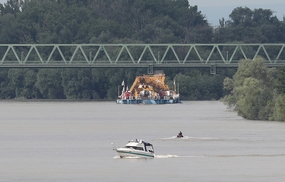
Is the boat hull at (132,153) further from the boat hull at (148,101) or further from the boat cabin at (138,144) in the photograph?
the boat hull at (148,101)

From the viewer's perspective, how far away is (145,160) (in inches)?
2566

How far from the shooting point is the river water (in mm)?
58750

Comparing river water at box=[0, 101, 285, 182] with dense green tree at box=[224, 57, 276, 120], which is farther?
dense green tree at box=[224, 57, 276, 120]

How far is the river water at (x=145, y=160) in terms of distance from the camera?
58750mm

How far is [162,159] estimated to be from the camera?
65.9 meters

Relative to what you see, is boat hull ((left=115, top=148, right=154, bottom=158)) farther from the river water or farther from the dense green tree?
the dense green tree

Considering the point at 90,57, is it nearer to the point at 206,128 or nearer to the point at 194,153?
the point at 206,128

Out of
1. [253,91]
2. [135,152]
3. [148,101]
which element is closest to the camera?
[135,152]

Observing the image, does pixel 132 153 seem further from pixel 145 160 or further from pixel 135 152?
pixel 145 160

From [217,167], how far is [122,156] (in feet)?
21.4

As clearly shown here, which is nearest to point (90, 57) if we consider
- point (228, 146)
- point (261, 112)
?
point (261, 112)

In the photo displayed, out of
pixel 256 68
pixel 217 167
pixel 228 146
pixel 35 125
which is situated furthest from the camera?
pixel 256 68

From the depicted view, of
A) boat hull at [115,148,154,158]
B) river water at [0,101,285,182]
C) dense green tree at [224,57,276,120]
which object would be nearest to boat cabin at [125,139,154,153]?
boat hull at [115,148,154,158]

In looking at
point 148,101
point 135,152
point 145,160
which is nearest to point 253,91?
point 135,152
